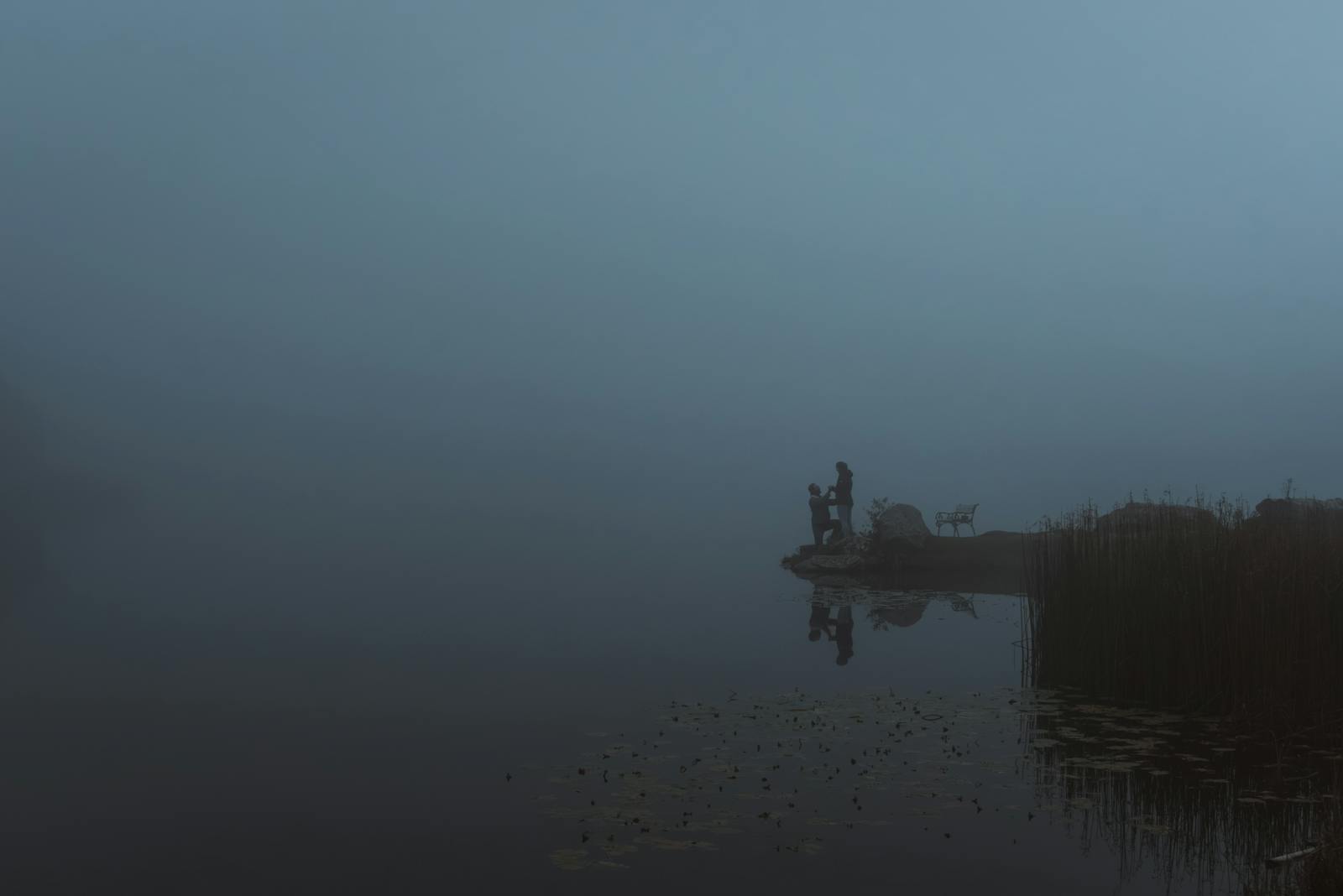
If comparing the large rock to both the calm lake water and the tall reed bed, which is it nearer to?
the calm lake water

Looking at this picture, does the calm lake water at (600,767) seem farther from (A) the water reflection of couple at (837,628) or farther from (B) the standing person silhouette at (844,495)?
(B) the standing person silhouette at (844,495)

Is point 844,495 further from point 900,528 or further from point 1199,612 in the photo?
point 1199,612

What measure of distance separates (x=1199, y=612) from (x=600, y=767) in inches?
232

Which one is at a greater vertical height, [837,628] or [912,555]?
[912,555]

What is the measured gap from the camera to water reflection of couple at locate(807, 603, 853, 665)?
15.7 meters

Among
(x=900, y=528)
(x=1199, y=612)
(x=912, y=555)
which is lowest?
(x=1199, y=612)

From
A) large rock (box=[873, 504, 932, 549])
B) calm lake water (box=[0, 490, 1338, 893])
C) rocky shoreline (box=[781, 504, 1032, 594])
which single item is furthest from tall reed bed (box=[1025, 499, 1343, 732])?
large rock (box=[873, 504, 932, 549])

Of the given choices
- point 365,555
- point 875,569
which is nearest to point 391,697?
point 875,569

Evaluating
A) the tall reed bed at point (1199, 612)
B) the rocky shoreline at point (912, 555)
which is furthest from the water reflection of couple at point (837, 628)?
the rocky shoreline at point (912, 555)

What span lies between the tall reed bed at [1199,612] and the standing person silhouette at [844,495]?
17.8m

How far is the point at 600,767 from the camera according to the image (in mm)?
9203

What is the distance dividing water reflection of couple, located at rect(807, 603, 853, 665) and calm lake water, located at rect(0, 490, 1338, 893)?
117mm

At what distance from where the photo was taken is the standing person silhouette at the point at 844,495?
100 feet

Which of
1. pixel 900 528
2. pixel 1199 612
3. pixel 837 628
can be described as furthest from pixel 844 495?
pixel 1199 612
